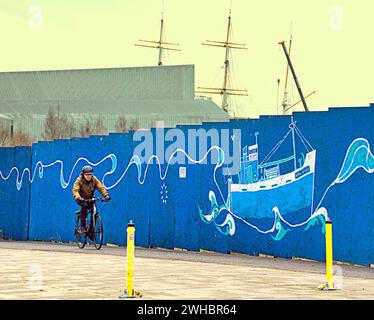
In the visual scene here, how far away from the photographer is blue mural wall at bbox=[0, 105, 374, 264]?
667 inches

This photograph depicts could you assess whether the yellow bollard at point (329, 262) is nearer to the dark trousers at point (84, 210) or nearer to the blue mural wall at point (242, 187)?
the blue mural wall at point (242, 187)

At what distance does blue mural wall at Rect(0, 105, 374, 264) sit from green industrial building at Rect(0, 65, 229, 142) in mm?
67190

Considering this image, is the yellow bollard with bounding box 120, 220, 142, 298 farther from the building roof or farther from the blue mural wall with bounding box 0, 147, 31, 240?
the building roof

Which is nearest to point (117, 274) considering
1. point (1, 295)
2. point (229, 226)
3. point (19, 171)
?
point (1, 295)

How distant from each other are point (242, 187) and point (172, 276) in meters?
5.09

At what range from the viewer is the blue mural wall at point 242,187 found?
1694 centimetres

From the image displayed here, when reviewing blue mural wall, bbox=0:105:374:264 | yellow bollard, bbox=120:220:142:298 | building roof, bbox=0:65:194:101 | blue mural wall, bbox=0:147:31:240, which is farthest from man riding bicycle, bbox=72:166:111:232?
building roof, bbox=0:65:194:101

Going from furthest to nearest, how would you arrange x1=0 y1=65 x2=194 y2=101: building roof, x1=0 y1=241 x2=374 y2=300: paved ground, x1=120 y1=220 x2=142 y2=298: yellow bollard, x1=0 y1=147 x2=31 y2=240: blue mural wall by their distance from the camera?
x1=0 y1=65 x2=194 y2=101: building roof < x1=0 y1=147 x2=31 y2=240: blue mural wall < x1=0 y1=241 x2=374 y2=300: paved ground < x1=120 y1=220 x2=142 y2=298: yellow bollard

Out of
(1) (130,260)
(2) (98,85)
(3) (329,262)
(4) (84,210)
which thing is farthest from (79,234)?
(2) (98,85)

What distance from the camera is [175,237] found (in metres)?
21.1

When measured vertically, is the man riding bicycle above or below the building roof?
below

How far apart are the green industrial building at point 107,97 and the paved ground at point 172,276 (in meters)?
72.6

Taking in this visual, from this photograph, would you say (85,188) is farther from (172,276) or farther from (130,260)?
(130,260)
